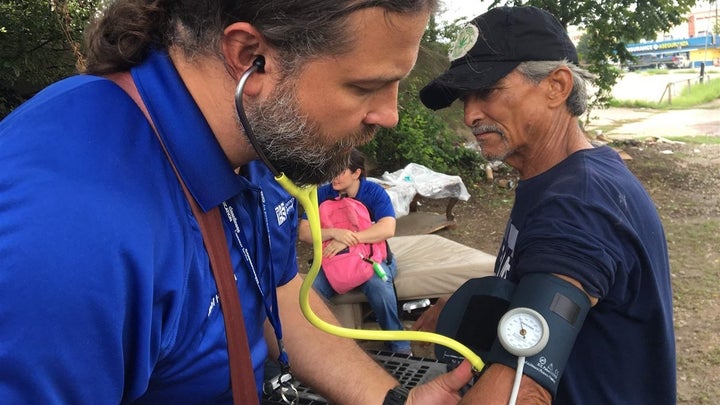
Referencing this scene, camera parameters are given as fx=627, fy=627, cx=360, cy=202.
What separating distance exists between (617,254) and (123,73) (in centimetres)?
121

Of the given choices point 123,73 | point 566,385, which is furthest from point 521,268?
point 123,73

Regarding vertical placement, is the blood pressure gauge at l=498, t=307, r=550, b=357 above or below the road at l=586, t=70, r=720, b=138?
above

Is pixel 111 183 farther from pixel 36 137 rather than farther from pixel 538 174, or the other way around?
pixel 538 174

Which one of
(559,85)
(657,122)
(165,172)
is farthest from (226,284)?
(657,122)

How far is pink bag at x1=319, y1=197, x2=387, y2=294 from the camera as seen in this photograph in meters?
4.18

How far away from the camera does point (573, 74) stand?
2.08 metres

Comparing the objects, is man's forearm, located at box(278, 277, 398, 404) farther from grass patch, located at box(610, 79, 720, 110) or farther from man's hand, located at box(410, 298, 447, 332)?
grass patch, located at box(610, 79, 720, 110)

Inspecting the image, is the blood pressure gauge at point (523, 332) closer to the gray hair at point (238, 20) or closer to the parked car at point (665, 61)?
the gray hair at point (238, 20)

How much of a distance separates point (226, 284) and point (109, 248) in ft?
1.06

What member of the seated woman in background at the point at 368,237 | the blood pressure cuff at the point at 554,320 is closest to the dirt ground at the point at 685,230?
the seated woman in background at the point at 368,237

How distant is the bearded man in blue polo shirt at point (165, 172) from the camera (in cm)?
86

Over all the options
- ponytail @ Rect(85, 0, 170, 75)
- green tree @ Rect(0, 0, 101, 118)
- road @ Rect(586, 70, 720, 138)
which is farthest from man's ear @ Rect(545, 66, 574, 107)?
road @ Rect(586, 70, 720, 138)

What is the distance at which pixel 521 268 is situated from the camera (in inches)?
63.4

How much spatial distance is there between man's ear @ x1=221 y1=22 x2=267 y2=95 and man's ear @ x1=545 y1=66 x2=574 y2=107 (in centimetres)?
118
